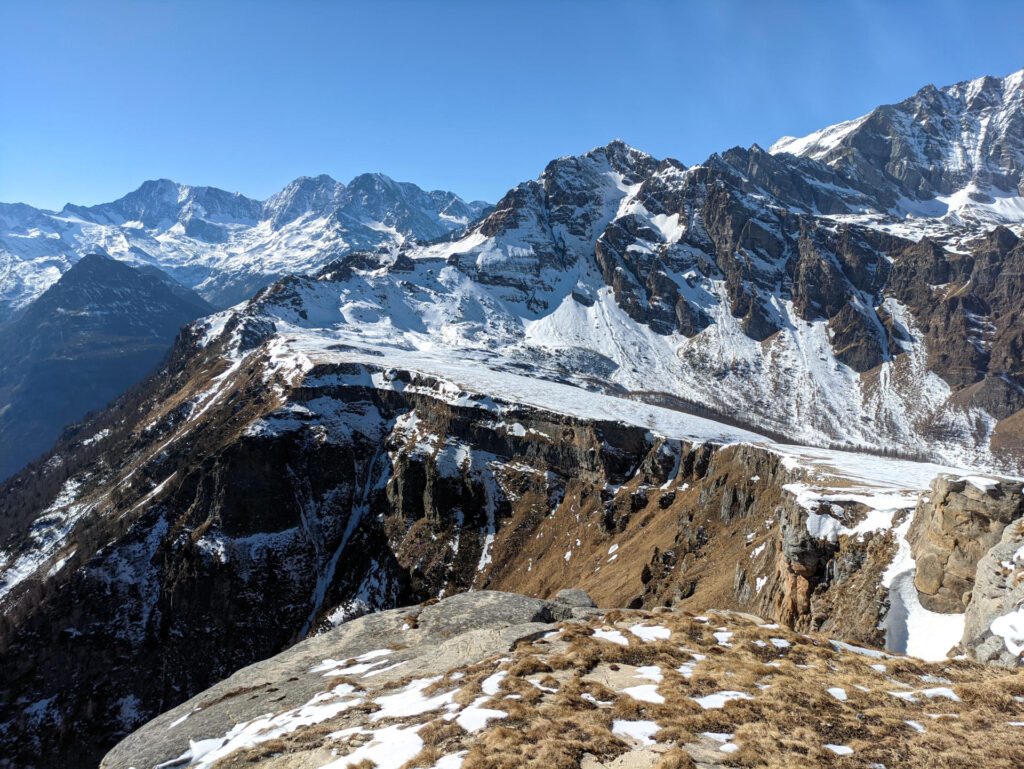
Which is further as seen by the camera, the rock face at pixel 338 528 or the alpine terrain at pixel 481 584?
the rock face at pixel 338 528

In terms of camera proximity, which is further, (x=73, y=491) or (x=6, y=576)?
(x=73, y=491)

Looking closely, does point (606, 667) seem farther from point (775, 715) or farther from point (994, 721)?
point (994, 721)

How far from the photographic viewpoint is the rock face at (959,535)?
912 inches

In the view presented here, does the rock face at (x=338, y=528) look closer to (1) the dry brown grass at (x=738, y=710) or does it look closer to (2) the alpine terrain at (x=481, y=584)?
(2) the alpine terrain at (x=481, y=584)

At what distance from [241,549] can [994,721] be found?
353 feet

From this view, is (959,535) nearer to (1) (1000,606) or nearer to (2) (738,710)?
(1) (1000,606)

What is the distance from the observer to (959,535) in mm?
24656

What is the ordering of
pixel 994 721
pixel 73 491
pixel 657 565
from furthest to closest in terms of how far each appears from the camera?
pixel 73 491, pixel 657 565, pixel 994 721

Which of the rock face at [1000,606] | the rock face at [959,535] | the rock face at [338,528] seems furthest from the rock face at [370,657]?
the rock face at [338,528]

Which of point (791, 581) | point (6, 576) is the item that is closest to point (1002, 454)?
point (791, 581)

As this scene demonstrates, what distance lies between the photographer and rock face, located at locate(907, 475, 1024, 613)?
23.2m

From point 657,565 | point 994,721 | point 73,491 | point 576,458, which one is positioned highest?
point 994,721

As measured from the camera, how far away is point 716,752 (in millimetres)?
12461

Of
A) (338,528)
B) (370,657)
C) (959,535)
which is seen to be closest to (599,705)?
(370,657)
